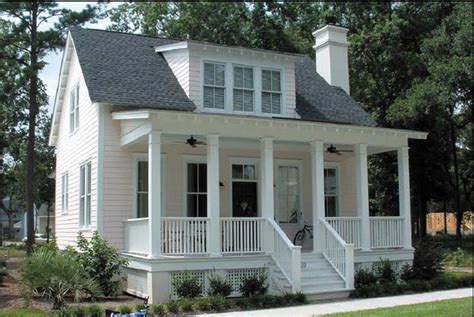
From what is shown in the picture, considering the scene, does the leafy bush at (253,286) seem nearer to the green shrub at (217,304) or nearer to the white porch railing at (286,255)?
the white porch railing at (286,255)

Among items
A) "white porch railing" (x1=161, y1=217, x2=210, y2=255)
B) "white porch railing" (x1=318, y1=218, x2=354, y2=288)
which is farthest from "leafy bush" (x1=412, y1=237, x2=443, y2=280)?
"white porch railing" (x1=161, y1=217, x2=210, y2=255)

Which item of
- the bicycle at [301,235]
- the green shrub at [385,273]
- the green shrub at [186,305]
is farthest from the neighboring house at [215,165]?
the green shrub at [186,305]

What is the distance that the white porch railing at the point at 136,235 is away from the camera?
560 inches

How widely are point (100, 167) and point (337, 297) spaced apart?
7145 mm

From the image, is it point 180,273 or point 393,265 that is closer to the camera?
point 180,273

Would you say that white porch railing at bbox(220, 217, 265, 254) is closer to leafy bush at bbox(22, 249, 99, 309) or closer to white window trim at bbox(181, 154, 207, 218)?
white window trim at bbox(181, 154, 207, 218)

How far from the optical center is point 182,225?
14.2 m

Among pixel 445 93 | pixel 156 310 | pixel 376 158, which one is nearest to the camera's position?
pixel 156 310

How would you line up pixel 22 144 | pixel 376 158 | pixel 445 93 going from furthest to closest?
pixel 22 144, pixel 376 158, pixel 445 93

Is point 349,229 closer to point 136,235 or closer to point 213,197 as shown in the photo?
point 213,197

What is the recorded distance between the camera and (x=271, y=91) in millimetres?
17953

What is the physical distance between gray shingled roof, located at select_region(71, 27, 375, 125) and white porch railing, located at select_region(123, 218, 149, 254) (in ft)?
10.8

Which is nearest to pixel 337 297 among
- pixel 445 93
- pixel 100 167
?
pixel 100 167

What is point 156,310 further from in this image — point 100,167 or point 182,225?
point 100,167
